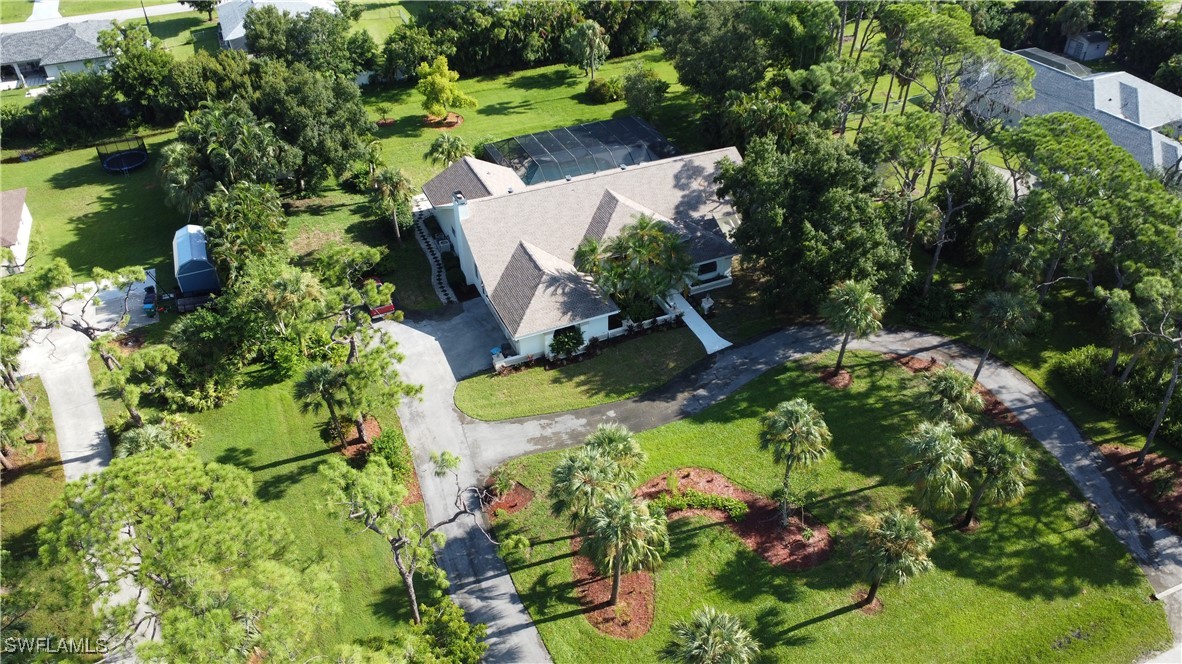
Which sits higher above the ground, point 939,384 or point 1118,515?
point 939,384

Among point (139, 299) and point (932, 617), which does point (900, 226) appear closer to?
point (932, 617)

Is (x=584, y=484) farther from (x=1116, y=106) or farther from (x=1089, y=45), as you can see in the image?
(x=1089, y=45)

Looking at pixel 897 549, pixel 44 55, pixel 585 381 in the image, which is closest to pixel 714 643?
pixel 897 549

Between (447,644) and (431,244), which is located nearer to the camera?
(447,644)

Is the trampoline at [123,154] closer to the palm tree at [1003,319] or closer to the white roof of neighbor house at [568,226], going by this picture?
the white roof of neighbor house at [568,226]

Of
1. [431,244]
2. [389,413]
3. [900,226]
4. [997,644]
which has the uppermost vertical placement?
[900,226]

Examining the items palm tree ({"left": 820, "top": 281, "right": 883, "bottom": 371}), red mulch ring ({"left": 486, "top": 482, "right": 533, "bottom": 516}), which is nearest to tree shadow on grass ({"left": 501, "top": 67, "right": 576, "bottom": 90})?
palm tree ({"left": 820, "top": 281, "right": 883, "bottom": 371})

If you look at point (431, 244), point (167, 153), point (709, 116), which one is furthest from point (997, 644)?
point (167, 153)
